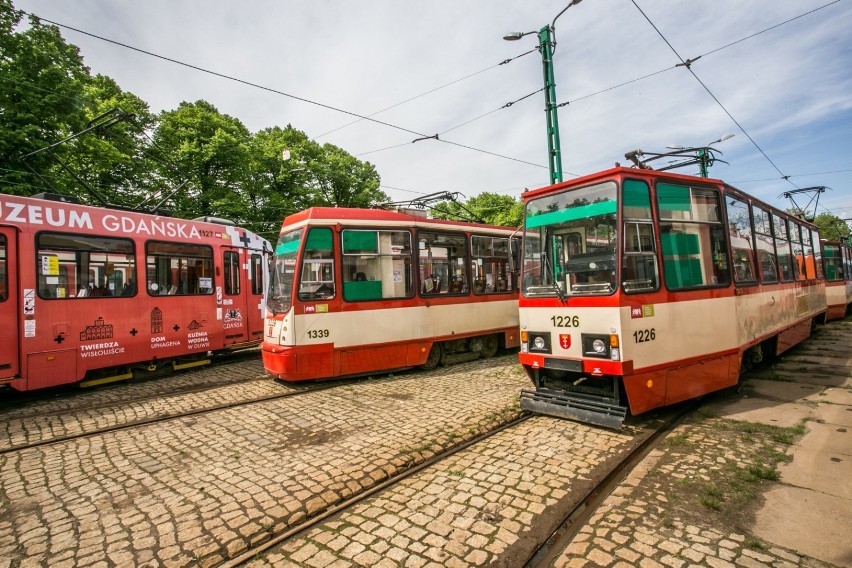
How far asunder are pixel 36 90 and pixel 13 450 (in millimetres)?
12555

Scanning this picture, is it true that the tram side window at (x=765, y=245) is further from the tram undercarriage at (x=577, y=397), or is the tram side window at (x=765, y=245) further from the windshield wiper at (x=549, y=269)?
the windshield wiper at (x=549, y=269)

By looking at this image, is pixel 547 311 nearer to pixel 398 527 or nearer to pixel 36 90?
pixel 398 527

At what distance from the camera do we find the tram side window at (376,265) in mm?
8320

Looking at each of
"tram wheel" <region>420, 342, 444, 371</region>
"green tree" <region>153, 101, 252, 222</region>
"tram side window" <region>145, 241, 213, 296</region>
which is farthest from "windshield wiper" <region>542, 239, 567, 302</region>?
"green tree" <region>153, 101, 252, 222</region>

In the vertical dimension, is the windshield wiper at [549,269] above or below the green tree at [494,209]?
below

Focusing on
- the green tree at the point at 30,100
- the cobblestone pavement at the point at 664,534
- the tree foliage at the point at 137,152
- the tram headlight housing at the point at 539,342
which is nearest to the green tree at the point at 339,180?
the tree foliage at the point at 137,152

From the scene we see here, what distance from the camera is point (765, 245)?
7711 mm

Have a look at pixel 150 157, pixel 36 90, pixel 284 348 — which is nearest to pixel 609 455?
pixel 284 348

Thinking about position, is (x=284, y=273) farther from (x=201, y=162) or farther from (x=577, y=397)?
(x=201, y=162)

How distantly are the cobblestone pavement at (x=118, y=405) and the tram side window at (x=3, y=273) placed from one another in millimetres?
1883

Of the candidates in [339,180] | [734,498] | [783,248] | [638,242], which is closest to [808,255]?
[783,248]

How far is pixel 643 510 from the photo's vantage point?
11.3ft

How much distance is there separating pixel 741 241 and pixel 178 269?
36.1ft

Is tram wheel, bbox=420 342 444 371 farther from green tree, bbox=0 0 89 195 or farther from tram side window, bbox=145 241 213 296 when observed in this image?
green tree, bbox=0 0 89 195
